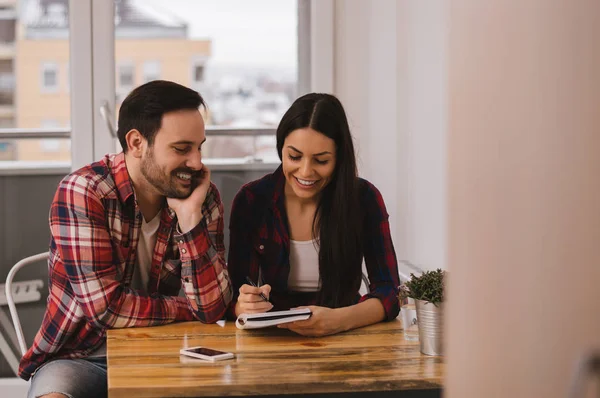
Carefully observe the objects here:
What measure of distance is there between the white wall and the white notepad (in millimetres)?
762

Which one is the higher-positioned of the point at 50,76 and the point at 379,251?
the point at 50,76

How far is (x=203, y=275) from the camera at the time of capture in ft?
6.86

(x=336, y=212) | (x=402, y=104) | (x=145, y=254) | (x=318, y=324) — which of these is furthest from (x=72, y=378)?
(x=402, y=104)

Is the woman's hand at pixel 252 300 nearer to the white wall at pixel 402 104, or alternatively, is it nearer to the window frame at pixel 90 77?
the white wall at pixel 402 104

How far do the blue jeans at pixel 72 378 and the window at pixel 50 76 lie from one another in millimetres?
1711

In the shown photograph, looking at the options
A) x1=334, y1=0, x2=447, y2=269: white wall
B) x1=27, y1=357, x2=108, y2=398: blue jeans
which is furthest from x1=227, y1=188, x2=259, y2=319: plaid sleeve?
x1=334, y1=0, x2=447, y2=269: white wall

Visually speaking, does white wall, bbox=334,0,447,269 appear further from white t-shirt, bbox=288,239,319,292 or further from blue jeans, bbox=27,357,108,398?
blue jeans, bbox=27,357,108,398

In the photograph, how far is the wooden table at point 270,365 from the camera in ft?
4.75

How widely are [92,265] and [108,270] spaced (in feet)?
0.15

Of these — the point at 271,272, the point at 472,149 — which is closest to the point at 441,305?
the point at 271,272

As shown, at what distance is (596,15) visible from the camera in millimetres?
473

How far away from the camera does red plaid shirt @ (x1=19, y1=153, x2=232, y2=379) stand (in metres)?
1.95

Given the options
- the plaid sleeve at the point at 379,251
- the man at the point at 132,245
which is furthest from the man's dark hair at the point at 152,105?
the plaid sleeve at the point at 379,251

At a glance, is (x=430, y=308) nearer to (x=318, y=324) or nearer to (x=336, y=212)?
(x=318, y=324)
